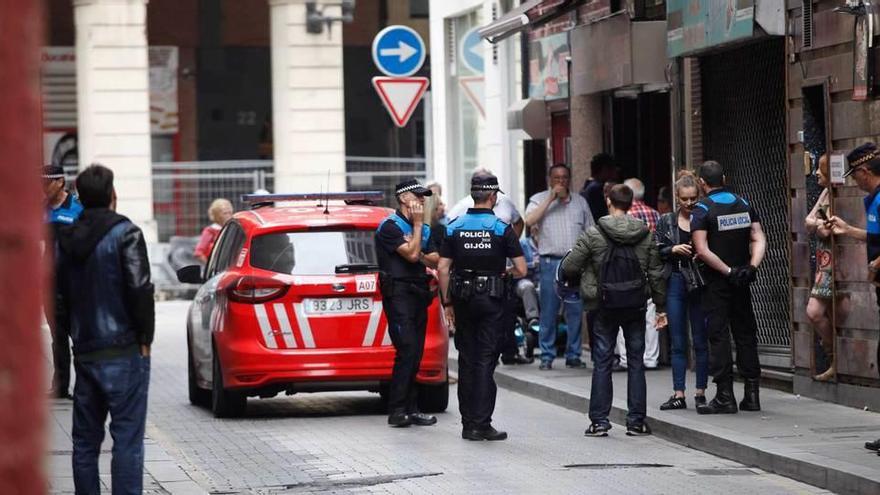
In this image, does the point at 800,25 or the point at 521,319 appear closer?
the point at 800,25

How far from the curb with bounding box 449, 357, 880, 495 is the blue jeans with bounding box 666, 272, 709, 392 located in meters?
0.36

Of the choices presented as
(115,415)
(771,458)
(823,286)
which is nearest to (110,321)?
(115,415)

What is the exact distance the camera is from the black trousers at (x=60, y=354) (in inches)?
537

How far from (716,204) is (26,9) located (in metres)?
10.5

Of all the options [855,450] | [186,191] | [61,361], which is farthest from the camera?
[186,191]

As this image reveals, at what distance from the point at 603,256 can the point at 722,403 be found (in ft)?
4.76

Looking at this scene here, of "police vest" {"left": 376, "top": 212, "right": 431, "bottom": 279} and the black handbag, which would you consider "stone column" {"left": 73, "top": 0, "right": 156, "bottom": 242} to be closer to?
"police vest" {"left": 376, "top": 212, "right": 431, "bottom": 279}

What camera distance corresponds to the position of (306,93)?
35812 millimetres

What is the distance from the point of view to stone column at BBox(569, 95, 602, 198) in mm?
18625

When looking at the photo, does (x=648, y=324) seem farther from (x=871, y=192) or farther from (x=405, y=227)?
(x=871, y=192)

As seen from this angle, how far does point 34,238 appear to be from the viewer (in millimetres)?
1109

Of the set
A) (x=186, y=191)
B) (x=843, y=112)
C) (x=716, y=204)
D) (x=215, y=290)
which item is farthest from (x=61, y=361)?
(x=186, y=191)

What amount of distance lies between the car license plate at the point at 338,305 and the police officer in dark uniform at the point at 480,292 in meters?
1.13

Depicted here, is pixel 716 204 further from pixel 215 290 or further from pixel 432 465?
pixel 215 290
